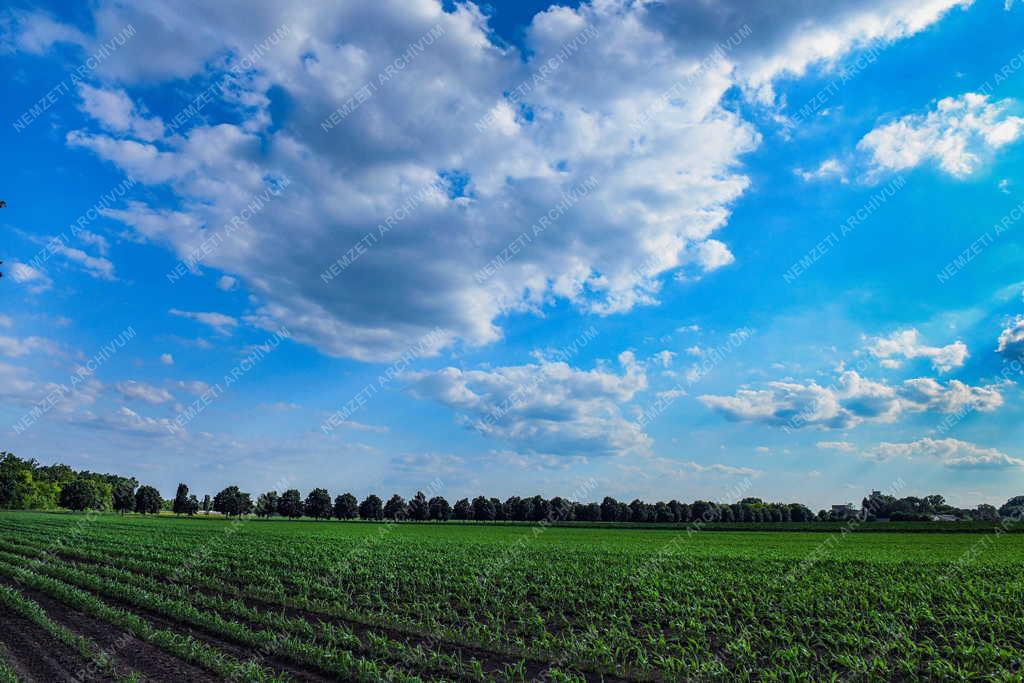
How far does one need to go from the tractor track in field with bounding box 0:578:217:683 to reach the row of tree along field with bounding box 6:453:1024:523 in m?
132

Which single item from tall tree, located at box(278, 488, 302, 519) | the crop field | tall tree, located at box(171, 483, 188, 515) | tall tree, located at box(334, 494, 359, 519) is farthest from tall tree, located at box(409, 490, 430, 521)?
the crop field

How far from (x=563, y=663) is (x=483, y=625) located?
11.6ft

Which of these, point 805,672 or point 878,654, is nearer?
point 805,672

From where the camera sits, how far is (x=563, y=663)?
11.9 m

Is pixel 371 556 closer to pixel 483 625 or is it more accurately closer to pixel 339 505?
pixel 483 625

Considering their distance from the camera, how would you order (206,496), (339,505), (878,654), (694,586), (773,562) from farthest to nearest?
1. (206,496)
2. (339,505)
3. (773,562)
4. (694,586)
5. (878,654)

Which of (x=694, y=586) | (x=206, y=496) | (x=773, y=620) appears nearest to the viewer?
(x=773, y=620)

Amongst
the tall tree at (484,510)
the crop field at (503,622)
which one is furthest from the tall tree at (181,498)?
the crop field at (503,622)

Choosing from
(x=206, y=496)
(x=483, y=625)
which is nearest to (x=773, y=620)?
(x=483, y=625)

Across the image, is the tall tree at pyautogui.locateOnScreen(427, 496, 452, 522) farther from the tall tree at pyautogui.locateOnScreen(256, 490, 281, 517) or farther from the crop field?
the crop field

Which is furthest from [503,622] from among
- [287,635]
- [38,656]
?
[38,656]

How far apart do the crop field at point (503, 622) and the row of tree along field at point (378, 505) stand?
122 meters

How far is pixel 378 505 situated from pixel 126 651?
164 metres

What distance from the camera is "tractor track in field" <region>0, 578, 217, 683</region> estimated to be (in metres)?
10.6
